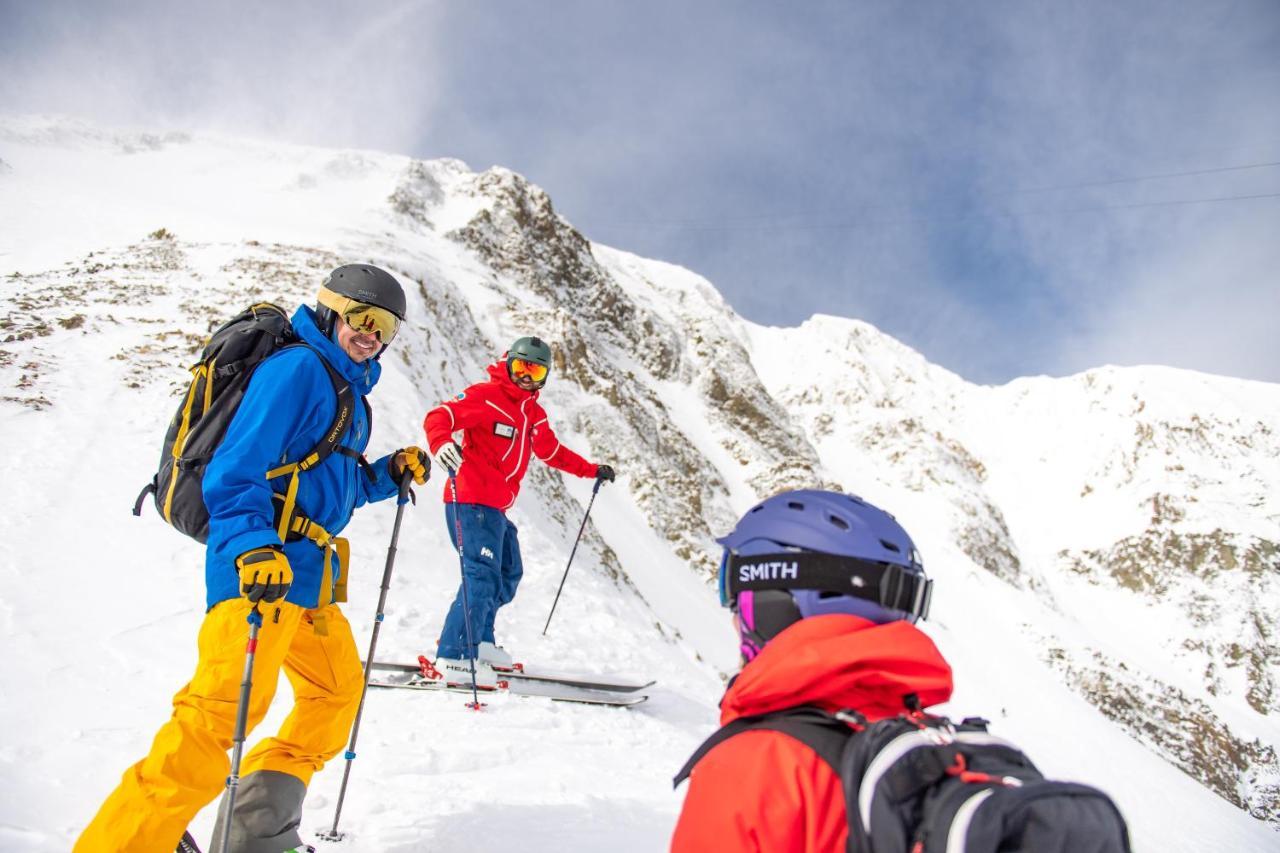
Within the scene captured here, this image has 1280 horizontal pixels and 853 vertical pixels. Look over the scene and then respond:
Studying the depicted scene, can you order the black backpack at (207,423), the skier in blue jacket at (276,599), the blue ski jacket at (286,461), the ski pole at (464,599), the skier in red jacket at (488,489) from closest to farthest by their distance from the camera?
the skier in blue jacket at (276,599), the blue ski jacket at (286,461), the black backpack at (207,423), the ski pole at (464,599), the skier in red jacket at (488,489)

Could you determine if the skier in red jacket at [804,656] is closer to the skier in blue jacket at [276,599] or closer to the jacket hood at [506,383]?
the skier in blue jacket at [276,599]

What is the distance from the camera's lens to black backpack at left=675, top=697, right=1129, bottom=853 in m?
1.15

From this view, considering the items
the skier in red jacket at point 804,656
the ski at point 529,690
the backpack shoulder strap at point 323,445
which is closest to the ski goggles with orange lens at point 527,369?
the ski at point 529,690

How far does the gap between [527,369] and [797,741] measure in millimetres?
5803

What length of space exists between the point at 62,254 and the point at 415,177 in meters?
23.7

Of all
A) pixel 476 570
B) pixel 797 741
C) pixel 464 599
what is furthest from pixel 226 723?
pixel 476 570

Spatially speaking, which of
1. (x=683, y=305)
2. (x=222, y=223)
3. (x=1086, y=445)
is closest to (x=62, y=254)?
(x=222, y=223)

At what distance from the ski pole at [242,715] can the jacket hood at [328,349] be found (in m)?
1.15

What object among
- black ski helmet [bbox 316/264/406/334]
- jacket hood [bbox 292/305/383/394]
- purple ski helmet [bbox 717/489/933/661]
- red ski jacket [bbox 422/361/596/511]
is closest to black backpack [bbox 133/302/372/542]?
jacket hood [bbox 292/305/383/394]

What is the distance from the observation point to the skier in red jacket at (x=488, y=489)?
6.37 m

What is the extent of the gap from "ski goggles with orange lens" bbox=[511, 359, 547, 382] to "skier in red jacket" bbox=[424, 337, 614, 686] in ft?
0.03

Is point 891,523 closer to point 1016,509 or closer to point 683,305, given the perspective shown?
point 683,305

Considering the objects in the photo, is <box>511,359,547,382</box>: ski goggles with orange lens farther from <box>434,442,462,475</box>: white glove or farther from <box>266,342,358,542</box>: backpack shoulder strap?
<box>266,342,358,542</box>: backpack shoulder strap

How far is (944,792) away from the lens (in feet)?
4.21
